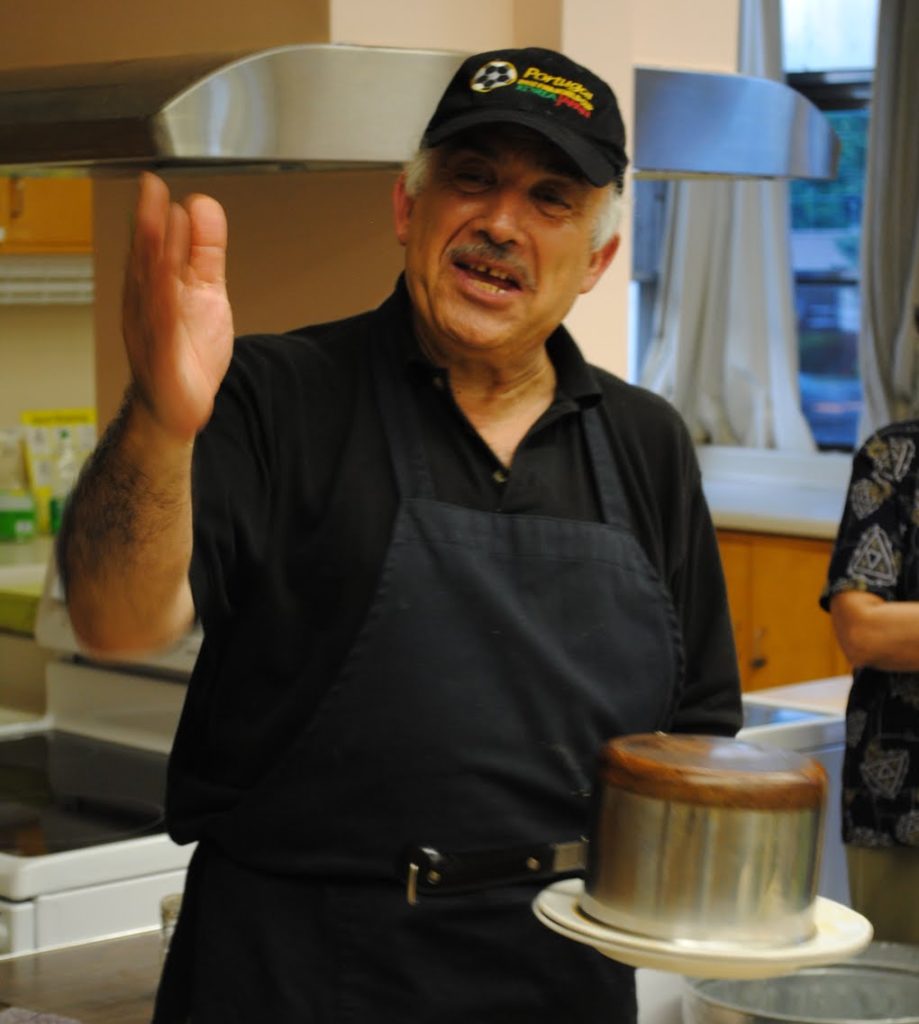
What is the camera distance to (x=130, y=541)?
1272 millimetres

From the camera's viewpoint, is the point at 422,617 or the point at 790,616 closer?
the point at 422,617

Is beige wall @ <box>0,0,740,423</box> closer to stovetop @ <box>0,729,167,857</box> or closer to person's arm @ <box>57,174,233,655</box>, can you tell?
stovetop @ <box>0,729,167,857</box>

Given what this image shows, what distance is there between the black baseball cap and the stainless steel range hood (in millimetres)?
226

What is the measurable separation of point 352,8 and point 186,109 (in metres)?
0.63

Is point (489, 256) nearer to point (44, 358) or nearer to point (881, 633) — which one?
point (881, 633)

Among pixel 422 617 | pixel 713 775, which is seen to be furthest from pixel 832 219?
pixel 713 775

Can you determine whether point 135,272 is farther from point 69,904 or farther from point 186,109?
point 69,904

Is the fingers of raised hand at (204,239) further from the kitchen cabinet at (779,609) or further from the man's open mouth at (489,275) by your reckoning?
the kitchen cabinet at (779,609)

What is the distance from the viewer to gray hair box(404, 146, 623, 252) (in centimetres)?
155

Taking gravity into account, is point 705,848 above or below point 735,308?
below

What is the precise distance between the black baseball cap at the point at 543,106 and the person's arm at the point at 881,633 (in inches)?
36.2

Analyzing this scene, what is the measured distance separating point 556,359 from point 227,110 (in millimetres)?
371

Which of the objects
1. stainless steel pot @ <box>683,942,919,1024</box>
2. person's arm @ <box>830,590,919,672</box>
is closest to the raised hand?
stainless steel pot @ <box>683,942,919,1024</box>

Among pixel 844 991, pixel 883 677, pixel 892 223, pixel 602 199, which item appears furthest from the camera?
pixel 892 223
